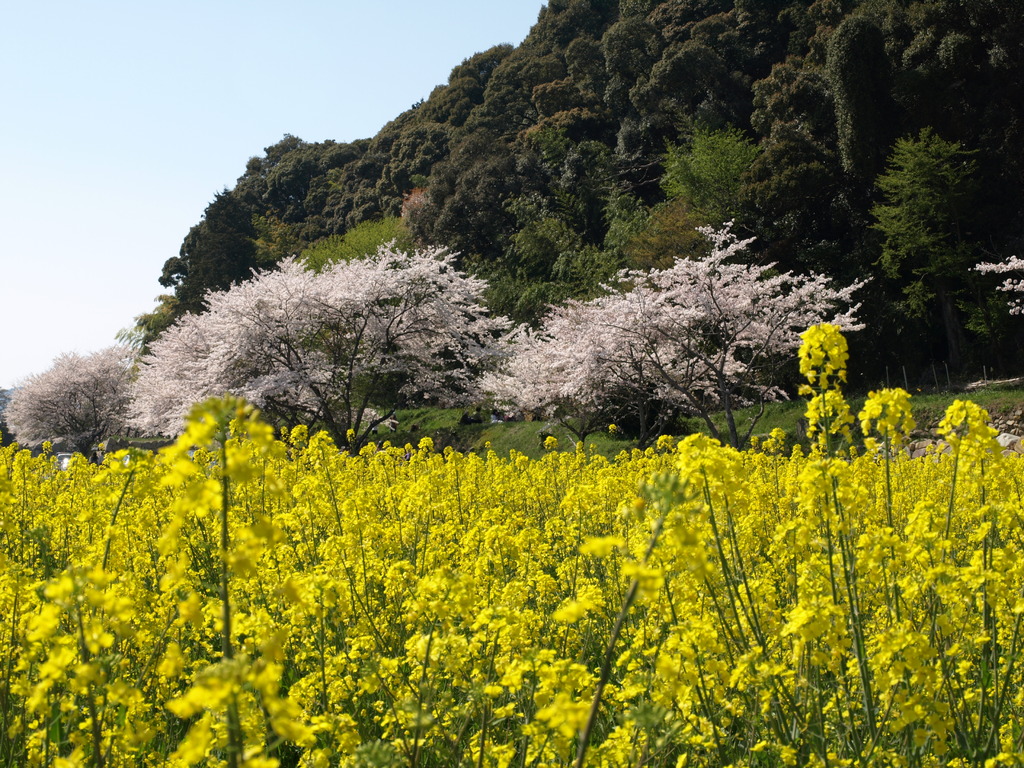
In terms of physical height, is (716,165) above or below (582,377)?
above

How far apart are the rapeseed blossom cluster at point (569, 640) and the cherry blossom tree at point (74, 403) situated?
40.9m

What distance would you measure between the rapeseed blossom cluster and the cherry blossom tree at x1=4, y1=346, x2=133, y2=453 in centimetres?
4093

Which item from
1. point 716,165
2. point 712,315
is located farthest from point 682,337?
point 716,165

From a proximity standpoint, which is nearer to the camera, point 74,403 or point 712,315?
point 712,315

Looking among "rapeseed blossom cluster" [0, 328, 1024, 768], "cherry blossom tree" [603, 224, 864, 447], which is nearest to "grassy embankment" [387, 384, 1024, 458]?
"cherry blossom tree" [603, 224, 864, 447]

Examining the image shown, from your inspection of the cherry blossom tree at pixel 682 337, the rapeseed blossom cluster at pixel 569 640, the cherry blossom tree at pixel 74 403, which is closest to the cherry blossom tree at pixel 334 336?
the cherry blossom tree at pixel 682 337

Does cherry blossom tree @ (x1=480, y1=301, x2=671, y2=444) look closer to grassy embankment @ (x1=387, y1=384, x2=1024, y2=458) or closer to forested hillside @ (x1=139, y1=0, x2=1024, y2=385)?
grassy embankment @ (x1=387, y1=384, x2=1024, y2=458)

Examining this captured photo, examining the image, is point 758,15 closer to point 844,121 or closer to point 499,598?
point 844,121

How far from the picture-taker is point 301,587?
2.94 metres

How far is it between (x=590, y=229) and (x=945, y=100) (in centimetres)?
1581

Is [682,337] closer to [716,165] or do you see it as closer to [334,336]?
[334,336]

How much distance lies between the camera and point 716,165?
26719mm

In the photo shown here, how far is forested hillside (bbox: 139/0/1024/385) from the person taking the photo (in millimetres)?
22531

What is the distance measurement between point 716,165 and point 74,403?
109 ft
